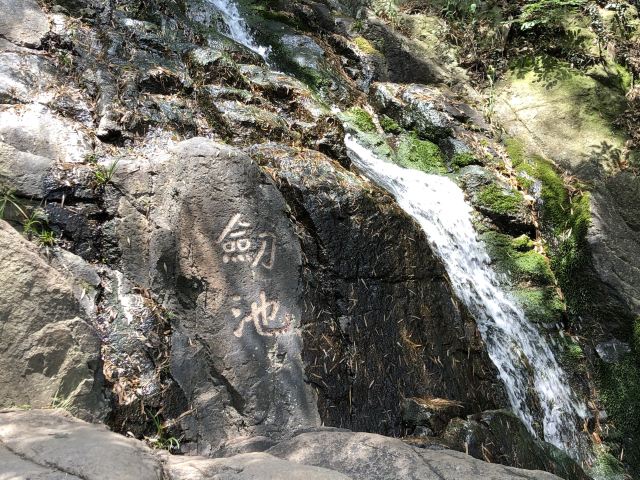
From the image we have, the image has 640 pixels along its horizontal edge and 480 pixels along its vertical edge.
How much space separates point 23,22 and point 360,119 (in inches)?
176

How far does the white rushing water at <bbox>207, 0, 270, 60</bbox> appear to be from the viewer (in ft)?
27.9

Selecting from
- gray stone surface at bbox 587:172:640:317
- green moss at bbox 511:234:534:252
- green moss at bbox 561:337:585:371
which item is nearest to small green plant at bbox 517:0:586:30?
gray stone surface at bbox 587:172:640:317

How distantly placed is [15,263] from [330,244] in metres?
2.15

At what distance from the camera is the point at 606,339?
6277 millimetres

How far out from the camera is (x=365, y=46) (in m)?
9.45

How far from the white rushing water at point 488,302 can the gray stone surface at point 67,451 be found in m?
3.98

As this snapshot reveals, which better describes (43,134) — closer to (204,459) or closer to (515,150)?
(204,459)

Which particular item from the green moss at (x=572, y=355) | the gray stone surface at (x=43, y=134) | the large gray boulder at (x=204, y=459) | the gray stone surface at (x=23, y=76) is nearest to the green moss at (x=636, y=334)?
the green moss at (x=572, y=355)

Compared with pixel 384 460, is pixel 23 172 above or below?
above

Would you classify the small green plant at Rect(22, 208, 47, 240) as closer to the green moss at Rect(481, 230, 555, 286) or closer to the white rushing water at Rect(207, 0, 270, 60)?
the green moss at Rect(481, 230, 555, 286)

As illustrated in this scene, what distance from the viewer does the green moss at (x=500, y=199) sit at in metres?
6.92

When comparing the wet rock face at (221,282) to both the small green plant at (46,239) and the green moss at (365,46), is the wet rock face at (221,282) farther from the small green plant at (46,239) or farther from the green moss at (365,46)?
the green moss at (365,46)

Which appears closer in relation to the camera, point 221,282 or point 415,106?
point 221,282

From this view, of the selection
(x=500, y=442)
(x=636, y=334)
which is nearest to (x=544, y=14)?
(x=636, y=334)
